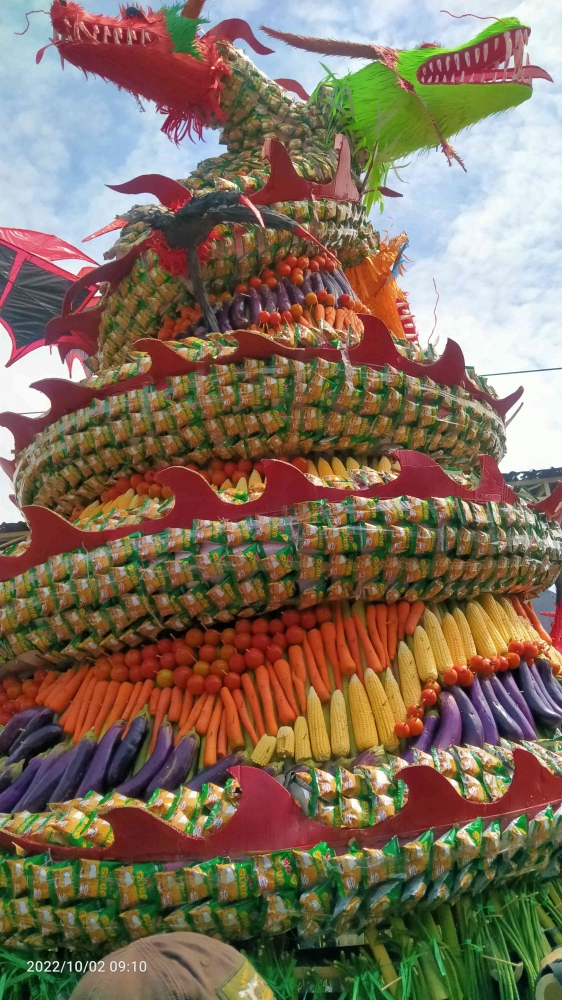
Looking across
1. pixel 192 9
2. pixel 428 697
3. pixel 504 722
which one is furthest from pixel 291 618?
pixel 192 9

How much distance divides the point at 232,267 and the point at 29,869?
10.8 feet

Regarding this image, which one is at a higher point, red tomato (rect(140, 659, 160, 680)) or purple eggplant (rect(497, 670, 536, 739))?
red tomato (rect(140, 659, 160, 680))

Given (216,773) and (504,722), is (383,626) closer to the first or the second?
(504,722)

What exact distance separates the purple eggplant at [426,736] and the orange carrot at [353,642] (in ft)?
0.95

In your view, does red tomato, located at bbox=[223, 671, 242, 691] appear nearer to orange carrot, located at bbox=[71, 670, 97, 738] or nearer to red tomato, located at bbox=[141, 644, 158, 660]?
red tomato, located at bbox=[141, 644, 158, 660]

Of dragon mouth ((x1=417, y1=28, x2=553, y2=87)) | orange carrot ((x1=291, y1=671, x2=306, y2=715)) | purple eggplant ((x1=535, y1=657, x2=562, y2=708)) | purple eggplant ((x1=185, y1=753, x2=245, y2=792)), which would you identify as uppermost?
dragon mouth ((x1=417, y1=28, x2=553, y2=87))

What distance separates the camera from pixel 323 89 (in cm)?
528

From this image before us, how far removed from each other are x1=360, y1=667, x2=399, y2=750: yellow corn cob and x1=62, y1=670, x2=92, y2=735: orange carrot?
1.21 m

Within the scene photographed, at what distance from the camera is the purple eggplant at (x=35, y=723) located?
10.7 ft

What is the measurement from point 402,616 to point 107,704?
1.27m

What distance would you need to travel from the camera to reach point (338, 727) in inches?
110

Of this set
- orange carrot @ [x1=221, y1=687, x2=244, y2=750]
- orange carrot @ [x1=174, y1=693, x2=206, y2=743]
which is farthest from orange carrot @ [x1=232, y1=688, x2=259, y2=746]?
orange carrot @ [x1=174, y1=693, x2=206, y2=743]

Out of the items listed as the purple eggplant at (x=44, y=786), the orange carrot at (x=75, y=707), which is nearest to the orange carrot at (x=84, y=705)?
the orange carrot at (x=75, y=707)

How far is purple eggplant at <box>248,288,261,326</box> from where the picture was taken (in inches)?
171
